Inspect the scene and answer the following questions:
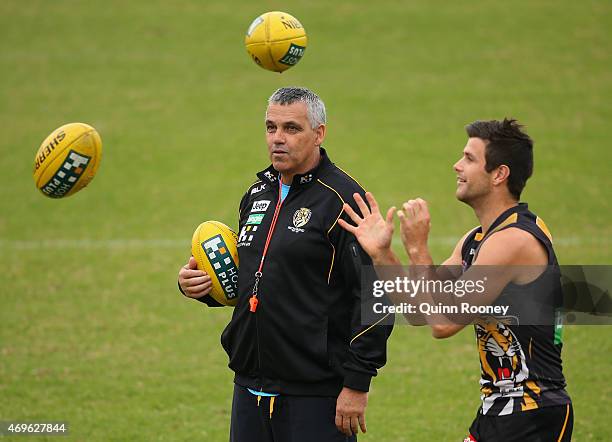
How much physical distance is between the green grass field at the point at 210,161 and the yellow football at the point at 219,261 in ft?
11.2

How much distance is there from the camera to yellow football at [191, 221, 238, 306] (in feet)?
20.5

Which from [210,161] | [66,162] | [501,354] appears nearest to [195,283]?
[66,162]

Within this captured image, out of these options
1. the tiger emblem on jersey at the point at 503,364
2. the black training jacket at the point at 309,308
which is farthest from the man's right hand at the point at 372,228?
the tiger emblem on jersey at the point at 503,364

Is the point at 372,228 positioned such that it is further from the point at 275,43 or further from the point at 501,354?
the point at 275,43

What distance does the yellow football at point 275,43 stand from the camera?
754cm

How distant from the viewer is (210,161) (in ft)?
73.2

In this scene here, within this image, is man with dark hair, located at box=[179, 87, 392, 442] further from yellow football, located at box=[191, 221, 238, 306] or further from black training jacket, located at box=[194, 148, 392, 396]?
yellow football, located at box=[191, 221, 238, 306]

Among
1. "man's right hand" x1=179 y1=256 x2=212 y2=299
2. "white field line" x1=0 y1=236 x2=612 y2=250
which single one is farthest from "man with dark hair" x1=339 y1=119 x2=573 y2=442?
"white field line" x1=0 y1=236 x2=612 y2=250

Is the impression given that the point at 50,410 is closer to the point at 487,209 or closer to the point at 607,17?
the point at 487,209

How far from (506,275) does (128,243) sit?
12.8 meters

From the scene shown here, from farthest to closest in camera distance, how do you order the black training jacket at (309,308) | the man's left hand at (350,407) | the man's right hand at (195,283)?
the man's right hand at (195,283) → the black training jacket at (309,308) → the man's left hand at (350,407)

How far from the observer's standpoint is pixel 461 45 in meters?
28.4

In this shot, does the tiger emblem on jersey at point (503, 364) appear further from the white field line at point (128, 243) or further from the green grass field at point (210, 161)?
the white field line at point (128, 243)

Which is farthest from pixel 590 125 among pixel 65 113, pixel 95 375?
pixel 95 375
